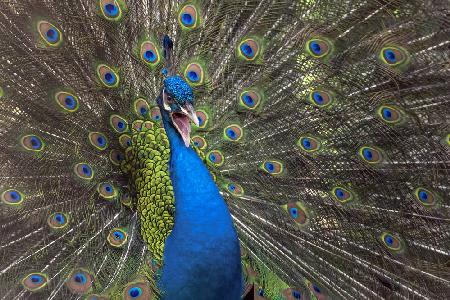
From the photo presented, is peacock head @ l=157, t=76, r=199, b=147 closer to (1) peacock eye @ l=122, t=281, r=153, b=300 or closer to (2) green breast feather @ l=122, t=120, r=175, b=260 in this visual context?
(2) green breast feather @ l=122, t=120, r=175, b=260

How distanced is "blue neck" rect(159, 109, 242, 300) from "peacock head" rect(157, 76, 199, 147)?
3 centimetres

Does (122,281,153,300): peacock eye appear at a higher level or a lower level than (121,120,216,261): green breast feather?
lower

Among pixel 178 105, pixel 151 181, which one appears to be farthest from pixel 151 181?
pixel 178 105

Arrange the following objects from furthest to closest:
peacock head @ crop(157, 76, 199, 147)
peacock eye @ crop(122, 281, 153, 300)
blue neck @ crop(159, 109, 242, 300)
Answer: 1. peacock eye @ crop(122, 281, 153, 300)
2. blue neck @ crop(159, 109, 242, 300)
3. peacock head @ crop(157, 76, 199, 147)

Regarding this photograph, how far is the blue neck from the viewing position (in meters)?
1.71

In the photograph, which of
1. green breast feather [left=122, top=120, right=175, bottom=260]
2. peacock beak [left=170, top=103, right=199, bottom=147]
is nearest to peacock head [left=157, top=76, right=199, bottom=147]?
peacock beak [left=170, top=103, right=199, bottom=147]

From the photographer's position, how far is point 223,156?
7.18 feet

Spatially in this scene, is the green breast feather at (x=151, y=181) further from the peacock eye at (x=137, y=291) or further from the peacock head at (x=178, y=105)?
the peacock head at (x=178, y=105)

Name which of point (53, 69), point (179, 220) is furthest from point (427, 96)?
point (53, 69)

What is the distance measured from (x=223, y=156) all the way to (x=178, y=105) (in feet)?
1.98

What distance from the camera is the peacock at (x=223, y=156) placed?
178 cm

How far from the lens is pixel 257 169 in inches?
84.7

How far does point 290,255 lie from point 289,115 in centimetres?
50

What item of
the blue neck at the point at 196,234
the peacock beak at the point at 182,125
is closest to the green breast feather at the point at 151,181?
the blue neck at the point at 196,234
